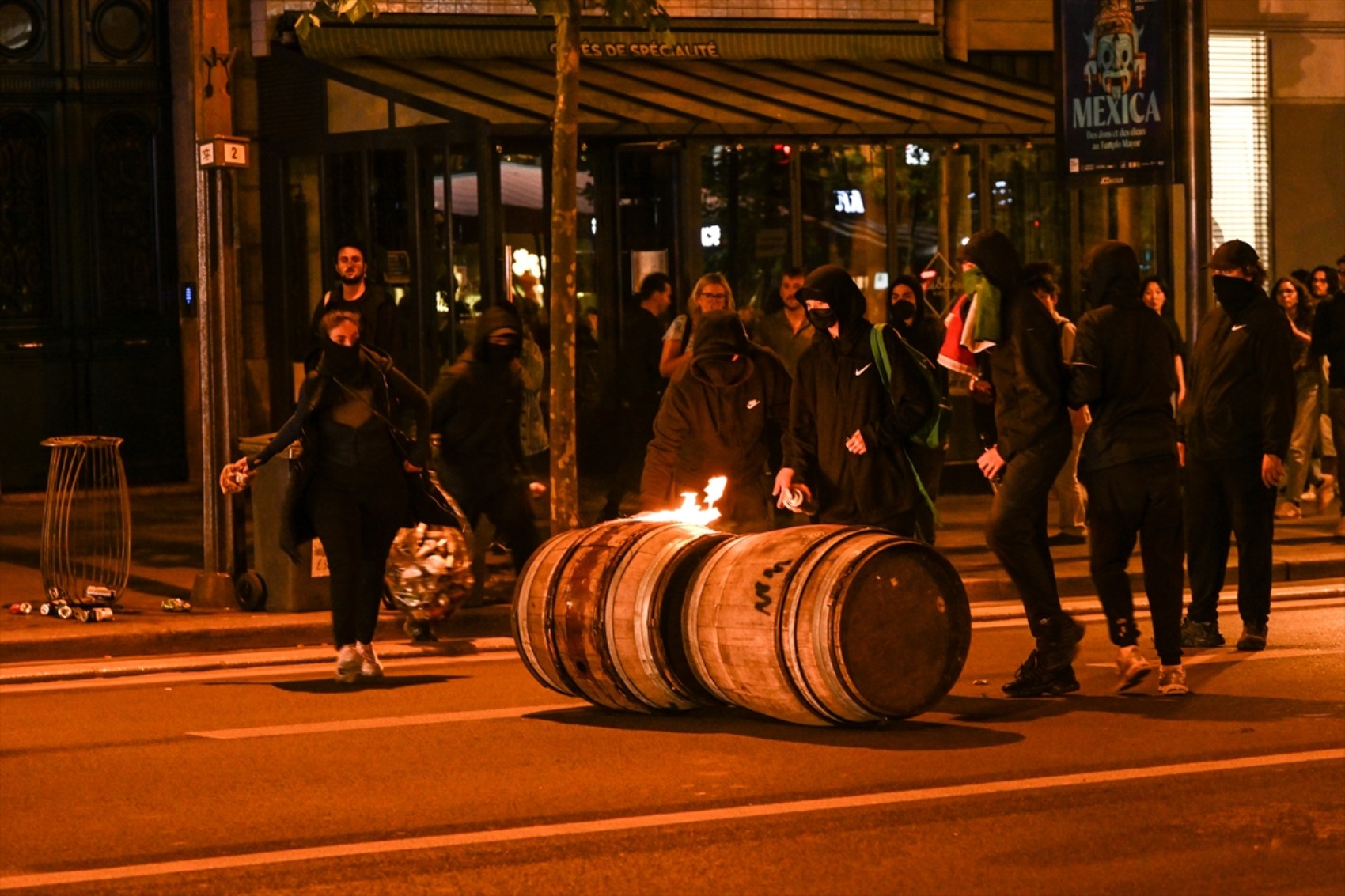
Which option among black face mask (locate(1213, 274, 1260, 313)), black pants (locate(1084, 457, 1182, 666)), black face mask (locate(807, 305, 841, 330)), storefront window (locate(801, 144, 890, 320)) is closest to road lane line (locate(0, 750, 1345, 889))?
black pants (locate(1084, 457, 1182, 666))

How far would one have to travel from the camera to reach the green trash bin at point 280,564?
11.8m

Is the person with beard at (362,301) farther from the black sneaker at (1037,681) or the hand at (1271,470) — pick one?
the hand at (1271,470)

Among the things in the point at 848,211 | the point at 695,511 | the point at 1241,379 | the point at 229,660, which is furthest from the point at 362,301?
the point at 848,211

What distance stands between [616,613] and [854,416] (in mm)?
1561

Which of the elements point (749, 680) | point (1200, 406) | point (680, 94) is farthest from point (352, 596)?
point (680, 94)

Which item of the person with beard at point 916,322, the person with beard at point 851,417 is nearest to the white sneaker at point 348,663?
the person with beard at point 851,417

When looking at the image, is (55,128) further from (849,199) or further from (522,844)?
(522,844)

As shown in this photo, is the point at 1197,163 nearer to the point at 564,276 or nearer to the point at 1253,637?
the point at 564,276

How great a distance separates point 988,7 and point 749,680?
43.2 feet

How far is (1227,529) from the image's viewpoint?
10.6 meters

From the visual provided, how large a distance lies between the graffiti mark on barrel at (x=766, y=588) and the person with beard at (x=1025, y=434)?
1.36 metres

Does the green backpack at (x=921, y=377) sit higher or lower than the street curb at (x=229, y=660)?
higher

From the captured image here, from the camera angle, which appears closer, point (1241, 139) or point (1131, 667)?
point (1131, 667)

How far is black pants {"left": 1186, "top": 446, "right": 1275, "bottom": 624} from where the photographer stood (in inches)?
406
